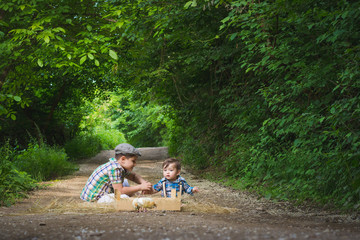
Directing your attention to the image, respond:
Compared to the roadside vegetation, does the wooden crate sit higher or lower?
lower

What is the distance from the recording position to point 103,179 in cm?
529

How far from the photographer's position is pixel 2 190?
18.9ft

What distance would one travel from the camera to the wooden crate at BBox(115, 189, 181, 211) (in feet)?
14.9

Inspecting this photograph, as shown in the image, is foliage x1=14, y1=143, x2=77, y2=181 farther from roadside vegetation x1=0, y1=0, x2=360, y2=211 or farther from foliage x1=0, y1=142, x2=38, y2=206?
foliage x1=0, y1=142, x2=38, y2=206

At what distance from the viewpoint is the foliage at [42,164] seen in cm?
897

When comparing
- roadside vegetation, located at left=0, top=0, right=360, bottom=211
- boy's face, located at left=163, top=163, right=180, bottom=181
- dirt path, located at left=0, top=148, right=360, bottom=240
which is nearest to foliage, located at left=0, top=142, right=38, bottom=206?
dirt path, located at left=0, top=148, right=360, bottom=240

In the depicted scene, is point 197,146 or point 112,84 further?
point 112,84

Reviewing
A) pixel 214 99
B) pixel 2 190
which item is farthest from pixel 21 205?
pixel 214 99

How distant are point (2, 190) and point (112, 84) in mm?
12259

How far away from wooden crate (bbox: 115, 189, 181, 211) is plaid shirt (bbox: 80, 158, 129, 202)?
589 mm

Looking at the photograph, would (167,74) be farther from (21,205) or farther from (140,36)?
(21,205)

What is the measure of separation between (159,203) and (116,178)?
0.80m

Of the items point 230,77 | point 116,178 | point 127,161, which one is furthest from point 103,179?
point 230,77

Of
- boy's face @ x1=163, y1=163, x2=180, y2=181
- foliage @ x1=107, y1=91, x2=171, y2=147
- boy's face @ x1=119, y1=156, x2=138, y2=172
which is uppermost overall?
boy's face @ x1=119, y1=156, x2=138, y2=172
